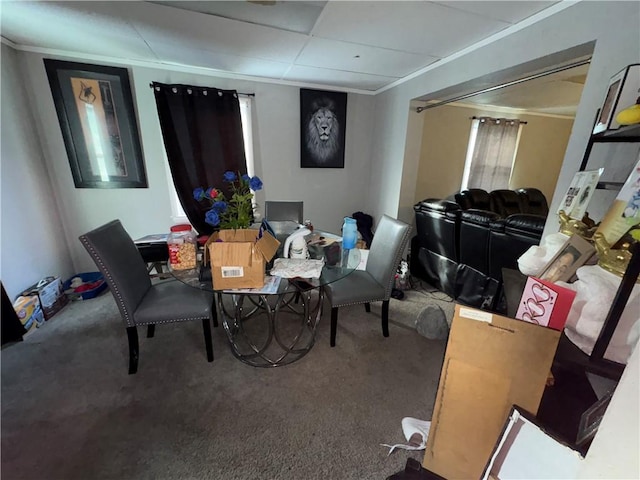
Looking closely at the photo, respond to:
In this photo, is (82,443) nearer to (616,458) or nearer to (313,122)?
(616,458)

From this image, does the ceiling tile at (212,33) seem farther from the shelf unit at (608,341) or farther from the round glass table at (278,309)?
the shelf unit at (608,341)

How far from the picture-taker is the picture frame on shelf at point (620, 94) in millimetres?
995

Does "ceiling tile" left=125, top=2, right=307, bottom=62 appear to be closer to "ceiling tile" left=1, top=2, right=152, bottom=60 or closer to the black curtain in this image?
"ceiling tile" left=1, top=2, right=152, bottom=60

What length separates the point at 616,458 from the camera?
0.42m

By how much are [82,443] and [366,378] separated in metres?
1.52

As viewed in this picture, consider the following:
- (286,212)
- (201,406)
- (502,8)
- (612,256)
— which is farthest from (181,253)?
(502,8)

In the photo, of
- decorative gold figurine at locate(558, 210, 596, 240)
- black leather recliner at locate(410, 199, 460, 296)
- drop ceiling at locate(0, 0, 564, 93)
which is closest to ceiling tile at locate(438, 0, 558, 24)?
drop ceiling at locate(0, 0, 564, 93)

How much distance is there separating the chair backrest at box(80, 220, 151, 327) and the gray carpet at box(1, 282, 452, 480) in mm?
481

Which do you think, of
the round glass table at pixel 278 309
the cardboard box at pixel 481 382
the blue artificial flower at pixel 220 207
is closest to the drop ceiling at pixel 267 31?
the blue artificial flower at pixel 220 207

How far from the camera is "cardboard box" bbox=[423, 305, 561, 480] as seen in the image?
784 millimetres

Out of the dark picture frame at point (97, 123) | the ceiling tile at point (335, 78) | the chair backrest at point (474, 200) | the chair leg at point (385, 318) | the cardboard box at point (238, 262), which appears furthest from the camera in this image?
the chair backrest at point (474, 200)

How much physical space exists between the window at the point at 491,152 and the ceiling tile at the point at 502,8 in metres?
2.71

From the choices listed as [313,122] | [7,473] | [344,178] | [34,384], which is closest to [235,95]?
[313,122]

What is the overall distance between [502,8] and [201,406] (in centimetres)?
288
